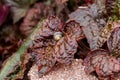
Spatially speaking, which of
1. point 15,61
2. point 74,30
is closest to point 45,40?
point 74,30

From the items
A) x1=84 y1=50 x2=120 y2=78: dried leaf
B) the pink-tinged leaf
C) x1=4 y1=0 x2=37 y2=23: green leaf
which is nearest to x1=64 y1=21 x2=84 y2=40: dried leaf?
x1=84 y1=50 x2=120 y2=78: dried leaf

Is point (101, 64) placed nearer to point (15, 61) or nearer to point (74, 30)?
point (74, 30)

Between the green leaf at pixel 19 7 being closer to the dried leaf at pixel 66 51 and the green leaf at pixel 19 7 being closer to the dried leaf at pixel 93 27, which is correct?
the dried leaf at pixel 93 27

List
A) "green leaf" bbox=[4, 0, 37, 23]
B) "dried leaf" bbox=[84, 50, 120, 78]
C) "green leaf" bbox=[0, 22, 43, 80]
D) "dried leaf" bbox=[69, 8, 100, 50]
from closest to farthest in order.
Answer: "dried leaf" bbox=[84, 50, 120, 78]
"dried leaf" bbox=[69, 8, 100, 50]
"green leaf" bbox=[0, 22, 43, 80]
"green leaf" bbox=[4, 0, 37, 23]

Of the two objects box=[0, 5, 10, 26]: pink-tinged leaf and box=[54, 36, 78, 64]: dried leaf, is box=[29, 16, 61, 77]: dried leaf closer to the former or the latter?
box=[54, 36, 78, 64]: dried leaf

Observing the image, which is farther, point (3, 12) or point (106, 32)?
point (3, 12)

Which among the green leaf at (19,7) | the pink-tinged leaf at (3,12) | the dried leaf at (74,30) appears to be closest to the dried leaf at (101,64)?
the dried leaf at (74,30)
